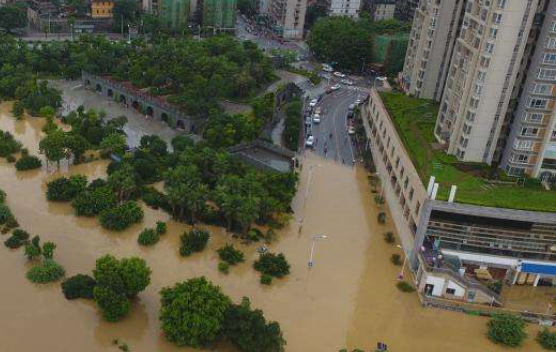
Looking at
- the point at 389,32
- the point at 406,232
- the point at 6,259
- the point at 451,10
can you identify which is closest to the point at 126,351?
the point at 6,259

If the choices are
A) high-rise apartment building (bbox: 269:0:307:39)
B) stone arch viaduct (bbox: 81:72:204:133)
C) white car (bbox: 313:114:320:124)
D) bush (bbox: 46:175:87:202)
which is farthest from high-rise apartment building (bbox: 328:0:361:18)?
bush (bbox: 46:175:87:202)

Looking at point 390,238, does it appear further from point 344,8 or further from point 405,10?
point 405,10

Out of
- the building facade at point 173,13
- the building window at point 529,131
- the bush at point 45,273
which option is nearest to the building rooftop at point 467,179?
the building window at point 529,131

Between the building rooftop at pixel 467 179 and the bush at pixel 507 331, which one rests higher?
the building rooftop at pixel 467 179

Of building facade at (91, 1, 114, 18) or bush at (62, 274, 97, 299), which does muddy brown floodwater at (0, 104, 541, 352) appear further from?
building facade at (91, 1, 114, 18)

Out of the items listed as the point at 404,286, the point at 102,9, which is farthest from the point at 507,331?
the point at 102,9

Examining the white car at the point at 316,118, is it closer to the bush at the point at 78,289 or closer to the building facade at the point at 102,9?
the bush at the point at 78,289
